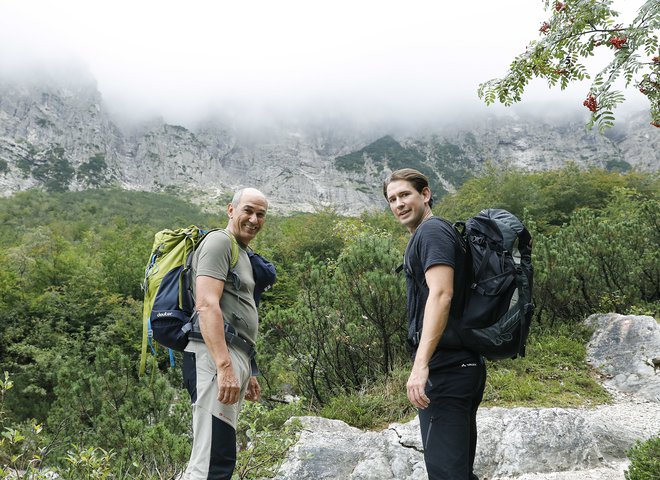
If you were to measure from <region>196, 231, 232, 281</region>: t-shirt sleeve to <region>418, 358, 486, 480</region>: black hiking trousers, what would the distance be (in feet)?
3.75

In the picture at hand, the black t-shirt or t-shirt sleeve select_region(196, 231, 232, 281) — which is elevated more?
t-shirt sleeve select_region(196, 231, 232, 281)

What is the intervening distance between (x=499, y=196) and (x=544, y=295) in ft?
74.1

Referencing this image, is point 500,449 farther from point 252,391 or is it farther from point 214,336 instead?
point 214,336

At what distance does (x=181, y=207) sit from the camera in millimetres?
91125

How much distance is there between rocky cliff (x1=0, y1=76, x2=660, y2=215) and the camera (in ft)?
356

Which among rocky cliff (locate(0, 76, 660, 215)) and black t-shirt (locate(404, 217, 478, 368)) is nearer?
black t-shirt (locate(404, 217, 478, 368))

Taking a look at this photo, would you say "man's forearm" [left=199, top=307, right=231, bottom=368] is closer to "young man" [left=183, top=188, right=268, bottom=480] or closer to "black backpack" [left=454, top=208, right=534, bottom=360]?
"young man" [left=183, top=188, right=268, bottom=480]

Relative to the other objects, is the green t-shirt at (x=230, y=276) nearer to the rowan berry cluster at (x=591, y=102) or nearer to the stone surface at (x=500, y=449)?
the stone surface at (x=500, y=449)

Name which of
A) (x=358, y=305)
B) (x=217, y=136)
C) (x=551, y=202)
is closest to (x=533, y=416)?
(x=358, y=305)

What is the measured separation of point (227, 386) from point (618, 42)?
289 cm

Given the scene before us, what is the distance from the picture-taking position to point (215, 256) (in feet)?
6.83

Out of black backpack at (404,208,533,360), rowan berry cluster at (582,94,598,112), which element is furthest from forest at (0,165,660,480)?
rowan berry cluster at (582,94,598,112)

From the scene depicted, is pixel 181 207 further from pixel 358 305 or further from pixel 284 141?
pixel 358 305

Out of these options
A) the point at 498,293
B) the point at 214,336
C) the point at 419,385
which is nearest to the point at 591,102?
the point at 498,293
